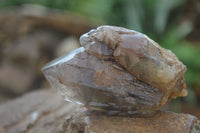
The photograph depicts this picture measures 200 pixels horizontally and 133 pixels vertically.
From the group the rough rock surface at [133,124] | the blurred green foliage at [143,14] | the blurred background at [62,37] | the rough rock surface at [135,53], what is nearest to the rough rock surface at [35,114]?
the rough rock surface at [133,124]

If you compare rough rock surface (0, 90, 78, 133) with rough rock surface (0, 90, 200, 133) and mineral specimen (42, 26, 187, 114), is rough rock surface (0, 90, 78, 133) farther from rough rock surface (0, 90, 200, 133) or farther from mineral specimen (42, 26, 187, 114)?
mineral specimen (42, 26, 187, 114)

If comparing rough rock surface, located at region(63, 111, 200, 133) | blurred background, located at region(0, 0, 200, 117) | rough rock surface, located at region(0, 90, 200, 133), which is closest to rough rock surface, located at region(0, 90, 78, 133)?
rough rock surface, located at region(0, 90, 200, 133)

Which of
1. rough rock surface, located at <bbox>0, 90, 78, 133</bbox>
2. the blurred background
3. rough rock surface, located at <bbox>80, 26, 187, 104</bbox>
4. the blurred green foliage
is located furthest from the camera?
the blurred green foliage

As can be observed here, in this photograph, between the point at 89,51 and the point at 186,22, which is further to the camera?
the point at 186,22

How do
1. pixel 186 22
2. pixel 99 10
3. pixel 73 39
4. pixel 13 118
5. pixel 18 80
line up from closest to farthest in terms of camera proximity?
pixel 13 118 < pixel 18 80 < pixel 73 39 < pixel 186 22 < pixel 99 10

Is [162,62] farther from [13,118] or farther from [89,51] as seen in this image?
[13,118]

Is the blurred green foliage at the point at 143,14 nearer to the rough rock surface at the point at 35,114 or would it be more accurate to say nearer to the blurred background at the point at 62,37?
the blurred background at the point at 62,37

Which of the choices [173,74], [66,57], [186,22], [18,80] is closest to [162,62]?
[173,74]

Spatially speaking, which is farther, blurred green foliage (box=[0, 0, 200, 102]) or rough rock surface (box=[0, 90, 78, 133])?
blurred green foliage (box=[0, 0, 200, 102])
